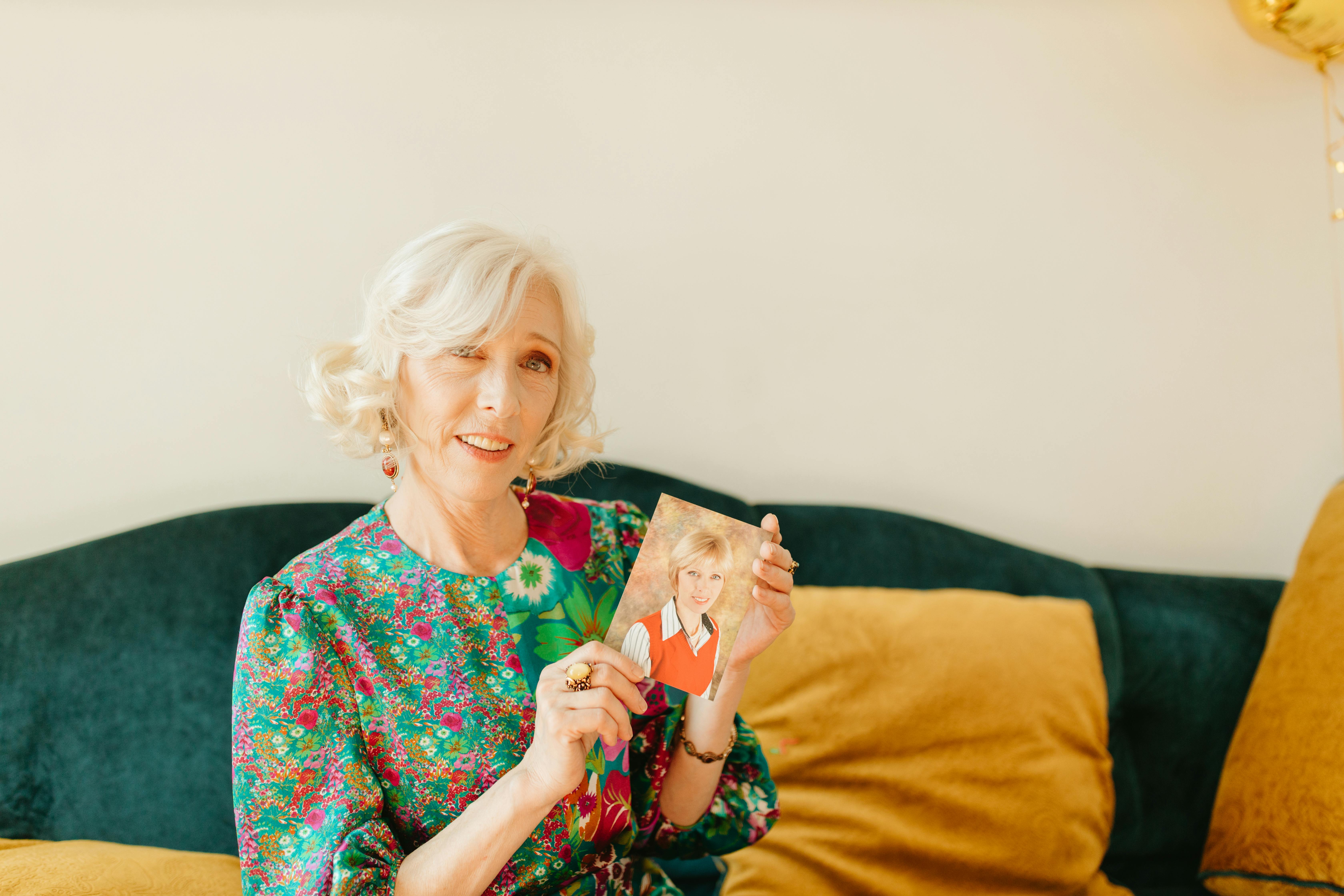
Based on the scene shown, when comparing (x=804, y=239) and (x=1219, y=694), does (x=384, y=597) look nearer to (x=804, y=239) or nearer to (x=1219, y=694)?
(x=804, y=239)

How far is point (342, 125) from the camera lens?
1.62 m

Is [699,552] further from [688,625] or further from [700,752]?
[700,752]

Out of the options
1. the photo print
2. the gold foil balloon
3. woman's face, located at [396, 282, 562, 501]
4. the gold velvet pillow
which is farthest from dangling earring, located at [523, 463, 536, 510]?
the gold foil balloon

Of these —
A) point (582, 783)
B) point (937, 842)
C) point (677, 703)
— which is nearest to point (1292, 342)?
point (937, 842)

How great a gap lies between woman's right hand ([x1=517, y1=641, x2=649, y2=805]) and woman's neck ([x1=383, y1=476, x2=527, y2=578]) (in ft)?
0.84

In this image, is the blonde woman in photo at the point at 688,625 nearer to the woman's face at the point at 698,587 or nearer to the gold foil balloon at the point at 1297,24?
the woman's face at the point at 698,587

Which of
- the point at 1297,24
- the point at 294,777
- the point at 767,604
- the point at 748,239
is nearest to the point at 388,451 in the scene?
the point at 294,777

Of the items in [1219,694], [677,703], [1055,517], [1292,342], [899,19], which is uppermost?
[899,19]

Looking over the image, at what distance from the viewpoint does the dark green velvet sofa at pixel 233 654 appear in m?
1.32

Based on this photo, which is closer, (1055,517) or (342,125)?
(342,125)

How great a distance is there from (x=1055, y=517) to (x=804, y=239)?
2.84 feet

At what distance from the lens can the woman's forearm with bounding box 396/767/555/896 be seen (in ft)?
2.91

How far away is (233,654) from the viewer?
4.53ft

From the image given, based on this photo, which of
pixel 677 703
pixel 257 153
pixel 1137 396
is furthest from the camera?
pixel 1137 396
